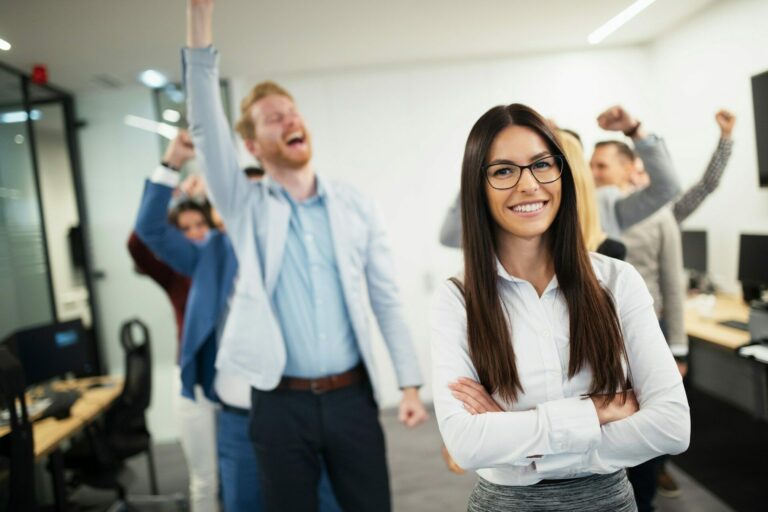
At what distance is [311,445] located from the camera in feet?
4.82

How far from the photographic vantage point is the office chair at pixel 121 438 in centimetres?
254

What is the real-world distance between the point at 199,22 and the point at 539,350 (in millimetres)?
914

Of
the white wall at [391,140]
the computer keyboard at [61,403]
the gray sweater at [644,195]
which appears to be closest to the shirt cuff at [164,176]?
the white wall at [391,140]

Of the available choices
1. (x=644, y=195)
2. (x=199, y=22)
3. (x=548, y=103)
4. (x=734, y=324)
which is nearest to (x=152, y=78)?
(x=199, y=22)

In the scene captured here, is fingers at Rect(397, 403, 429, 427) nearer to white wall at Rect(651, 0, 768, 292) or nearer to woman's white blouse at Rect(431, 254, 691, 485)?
woman's white blouse at Rect(431, 254, 691, 485)

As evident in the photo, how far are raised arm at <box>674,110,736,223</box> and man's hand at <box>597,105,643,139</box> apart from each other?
0.16 metres

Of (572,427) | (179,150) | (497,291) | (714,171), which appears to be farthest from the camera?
(179,150)

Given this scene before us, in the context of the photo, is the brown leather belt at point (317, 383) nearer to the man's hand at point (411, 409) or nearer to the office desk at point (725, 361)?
the man's hand at point (411, 409)

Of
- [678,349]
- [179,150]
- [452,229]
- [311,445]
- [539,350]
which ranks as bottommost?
[311,445]

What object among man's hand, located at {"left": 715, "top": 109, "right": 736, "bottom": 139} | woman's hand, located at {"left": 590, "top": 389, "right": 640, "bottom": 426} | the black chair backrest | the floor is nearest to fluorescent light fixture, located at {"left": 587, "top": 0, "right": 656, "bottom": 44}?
man's hand, located at {"left": 715, "top": 109, "right": 736, "bottom": 139}

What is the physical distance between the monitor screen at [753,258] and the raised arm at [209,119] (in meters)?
1.23

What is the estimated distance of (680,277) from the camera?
4.15 feet

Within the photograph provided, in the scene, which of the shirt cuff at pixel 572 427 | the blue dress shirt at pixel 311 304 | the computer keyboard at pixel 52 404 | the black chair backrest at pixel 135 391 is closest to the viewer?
the shirt cuff at pixel 572 427

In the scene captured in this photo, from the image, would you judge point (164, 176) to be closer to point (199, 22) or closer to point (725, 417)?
point (199, 22)
